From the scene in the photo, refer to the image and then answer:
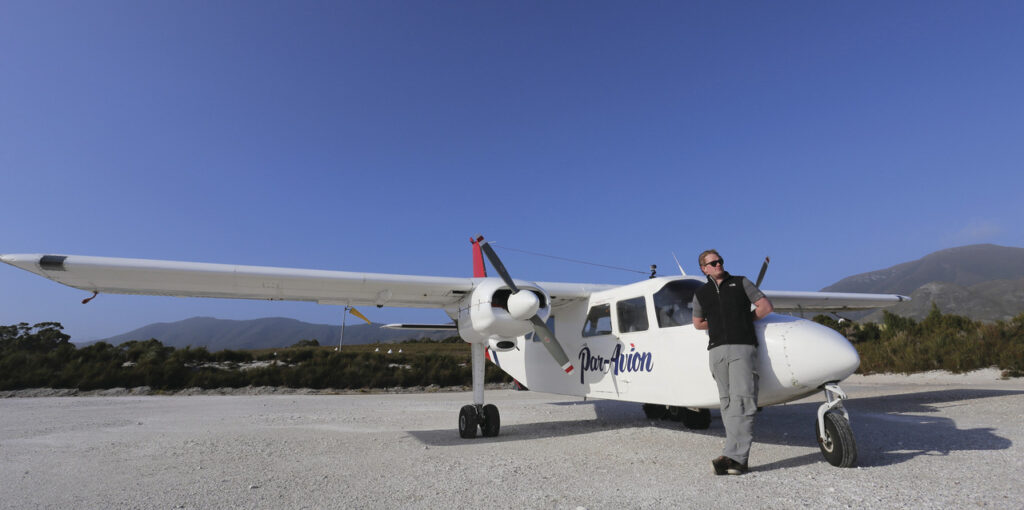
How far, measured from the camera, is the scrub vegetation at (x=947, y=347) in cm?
1516

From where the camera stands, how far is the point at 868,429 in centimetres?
649

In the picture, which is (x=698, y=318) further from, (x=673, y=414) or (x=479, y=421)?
(x=673, y=414)

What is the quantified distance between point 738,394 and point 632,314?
2571 mm

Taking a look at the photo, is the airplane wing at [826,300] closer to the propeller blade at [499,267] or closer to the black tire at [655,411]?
the black tire at [655,411]

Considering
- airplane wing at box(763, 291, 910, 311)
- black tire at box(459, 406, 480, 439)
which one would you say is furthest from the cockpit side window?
airplane wing at box(763, 291, 910, 311)

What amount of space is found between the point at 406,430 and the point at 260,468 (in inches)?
139

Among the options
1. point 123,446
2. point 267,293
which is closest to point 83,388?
point 123,446

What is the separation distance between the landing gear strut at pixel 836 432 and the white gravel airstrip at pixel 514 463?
0.44ft

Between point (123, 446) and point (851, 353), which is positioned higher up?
point (851, 353)

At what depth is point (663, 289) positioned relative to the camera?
6.45 m

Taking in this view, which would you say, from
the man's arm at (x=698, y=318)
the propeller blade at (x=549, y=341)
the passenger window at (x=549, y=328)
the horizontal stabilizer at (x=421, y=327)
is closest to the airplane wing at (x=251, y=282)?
the passenger window at (x=549, y=328)

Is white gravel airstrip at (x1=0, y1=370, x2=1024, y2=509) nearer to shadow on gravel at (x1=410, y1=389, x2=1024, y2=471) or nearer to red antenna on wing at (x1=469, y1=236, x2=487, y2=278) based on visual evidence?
shadow on gravel at (x1=410, y1=389, x2=1024, y2=471)

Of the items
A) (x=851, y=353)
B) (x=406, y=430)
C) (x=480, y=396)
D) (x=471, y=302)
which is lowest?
(x=406, y=430)

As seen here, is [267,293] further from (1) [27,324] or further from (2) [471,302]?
(1) [27,324]
